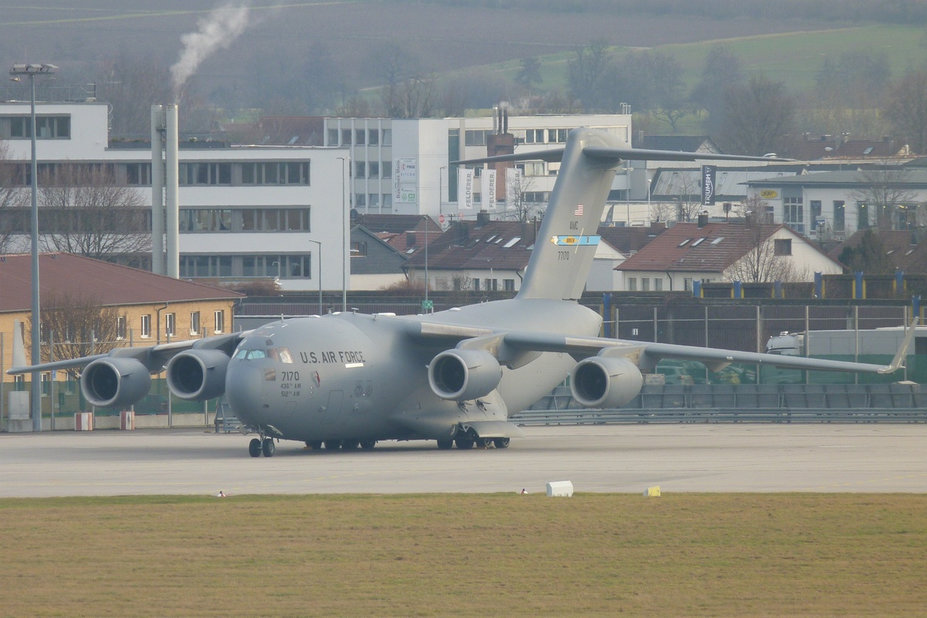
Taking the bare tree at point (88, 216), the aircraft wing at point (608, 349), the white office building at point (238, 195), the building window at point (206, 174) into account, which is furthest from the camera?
the building window at point (206, 174)

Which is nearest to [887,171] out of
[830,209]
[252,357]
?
[830,209]

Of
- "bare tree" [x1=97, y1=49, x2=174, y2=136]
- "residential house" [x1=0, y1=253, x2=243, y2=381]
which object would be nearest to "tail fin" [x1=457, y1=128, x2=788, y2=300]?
"residential house" [x1=0, y1=253, x2=243, y2=381]

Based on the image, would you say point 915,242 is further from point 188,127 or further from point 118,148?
point 188,127

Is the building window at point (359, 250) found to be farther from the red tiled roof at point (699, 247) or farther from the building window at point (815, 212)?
the building window at point (815, 212)

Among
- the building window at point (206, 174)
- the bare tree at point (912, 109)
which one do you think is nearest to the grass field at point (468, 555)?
the building window at point (206, 174)

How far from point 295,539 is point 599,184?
2191cm

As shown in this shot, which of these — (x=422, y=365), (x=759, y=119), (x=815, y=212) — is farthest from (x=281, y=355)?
(x=759, y=119)

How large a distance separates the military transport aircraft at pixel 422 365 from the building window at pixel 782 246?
1854 inches

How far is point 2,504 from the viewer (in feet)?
81.2

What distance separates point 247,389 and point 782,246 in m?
57.6

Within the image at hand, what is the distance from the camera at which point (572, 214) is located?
4100cm

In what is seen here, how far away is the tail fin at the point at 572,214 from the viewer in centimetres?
4059

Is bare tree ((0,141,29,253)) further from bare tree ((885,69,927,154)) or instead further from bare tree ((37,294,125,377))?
bare tree ((885,69,927,154))

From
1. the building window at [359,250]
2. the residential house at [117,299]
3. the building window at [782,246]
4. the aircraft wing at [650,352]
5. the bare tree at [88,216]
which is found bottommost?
the aircraft wing at [650,352]
